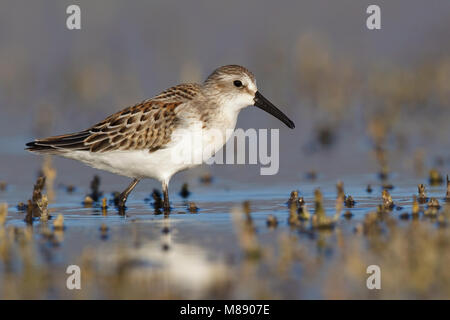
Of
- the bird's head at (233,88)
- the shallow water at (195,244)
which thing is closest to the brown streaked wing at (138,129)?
the bird's head at (233,88)

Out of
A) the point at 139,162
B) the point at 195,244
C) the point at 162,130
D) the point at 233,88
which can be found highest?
the point at 233,88

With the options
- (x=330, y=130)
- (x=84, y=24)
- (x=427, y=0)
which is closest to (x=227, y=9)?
(x=84, y=24)

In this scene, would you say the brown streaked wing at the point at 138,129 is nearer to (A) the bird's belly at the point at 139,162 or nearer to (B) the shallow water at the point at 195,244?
(A) the bird's belly at the point at 139,162

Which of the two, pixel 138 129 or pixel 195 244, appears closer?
pixel 195 244

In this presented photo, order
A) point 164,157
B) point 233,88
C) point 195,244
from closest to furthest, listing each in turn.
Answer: point 195,244, point 164,157, point 233,88

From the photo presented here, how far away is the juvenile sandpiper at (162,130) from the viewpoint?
36.8 feet

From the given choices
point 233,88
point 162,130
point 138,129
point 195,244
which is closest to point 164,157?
point 162,130

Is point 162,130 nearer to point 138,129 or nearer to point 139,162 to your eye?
point 138,129

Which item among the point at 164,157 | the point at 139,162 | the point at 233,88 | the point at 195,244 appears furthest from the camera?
the point at 233,88

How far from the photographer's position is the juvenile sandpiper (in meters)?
11.2

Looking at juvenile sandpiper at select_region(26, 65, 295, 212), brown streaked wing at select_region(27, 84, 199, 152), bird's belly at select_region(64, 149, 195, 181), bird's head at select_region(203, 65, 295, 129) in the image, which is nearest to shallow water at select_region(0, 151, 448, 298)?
bird's belly at select_region(64, 149, 195, 181)

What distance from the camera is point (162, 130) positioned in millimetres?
11250

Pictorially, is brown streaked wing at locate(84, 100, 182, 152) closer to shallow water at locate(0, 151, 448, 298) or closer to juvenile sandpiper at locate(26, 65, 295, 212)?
juvenile sandpiper at locate(26, 65, 295, 212)

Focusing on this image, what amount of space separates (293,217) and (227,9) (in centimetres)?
1689
